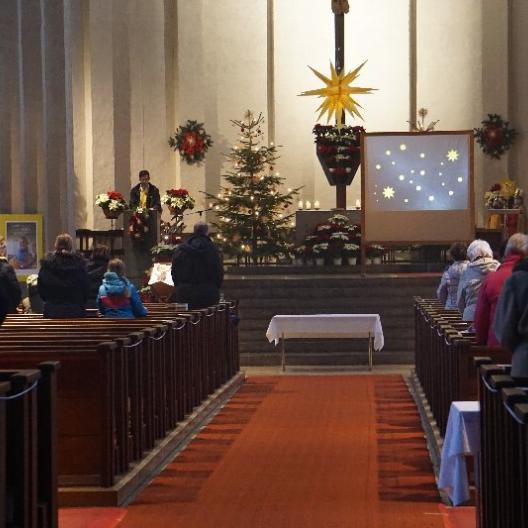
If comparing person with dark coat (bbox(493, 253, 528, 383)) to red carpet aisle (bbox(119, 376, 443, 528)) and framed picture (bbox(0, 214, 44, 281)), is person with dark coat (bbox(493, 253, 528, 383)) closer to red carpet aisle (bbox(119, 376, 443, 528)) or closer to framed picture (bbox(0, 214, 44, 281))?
red carpet aisle (bbox(119, 376, 443, 528))

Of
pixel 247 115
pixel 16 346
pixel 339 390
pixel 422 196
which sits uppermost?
pixel 247 115

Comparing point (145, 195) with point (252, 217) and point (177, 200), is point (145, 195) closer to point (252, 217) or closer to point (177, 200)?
point (177, 200)

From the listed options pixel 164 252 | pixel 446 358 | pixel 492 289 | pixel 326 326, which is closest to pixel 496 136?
pixel 164 252

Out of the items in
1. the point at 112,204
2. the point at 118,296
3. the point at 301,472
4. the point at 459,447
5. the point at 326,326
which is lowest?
the point at 301,472

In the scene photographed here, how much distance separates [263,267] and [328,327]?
434cm

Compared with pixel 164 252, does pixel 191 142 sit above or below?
above

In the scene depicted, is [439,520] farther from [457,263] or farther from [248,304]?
[248,304]

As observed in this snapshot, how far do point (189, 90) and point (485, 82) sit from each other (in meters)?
5.69

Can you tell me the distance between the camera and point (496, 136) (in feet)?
83.5

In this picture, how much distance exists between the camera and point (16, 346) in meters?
8.33

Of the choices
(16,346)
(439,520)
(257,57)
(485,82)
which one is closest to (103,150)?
(257,57)

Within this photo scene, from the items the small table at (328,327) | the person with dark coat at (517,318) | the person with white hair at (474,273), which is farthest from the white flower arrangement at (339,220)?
the person with dark coat at (517,318)

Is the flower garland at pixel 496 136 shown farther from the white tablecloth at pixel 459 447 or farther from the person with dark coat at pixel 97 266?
the white tablecloth at pixel 459 447

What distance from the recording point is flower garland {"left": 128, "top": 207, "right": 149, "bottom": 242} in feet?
71.9
